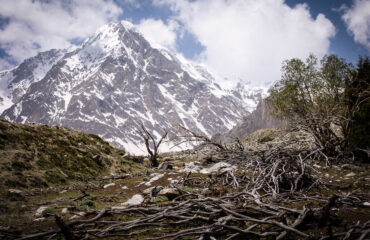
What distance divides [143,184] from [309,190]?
8.05 m

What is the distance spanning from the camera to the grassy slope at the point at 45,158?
1110cm

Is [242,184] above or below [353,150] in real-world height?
below

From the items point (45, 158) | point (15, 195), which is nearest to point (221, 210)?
point (15, 195)

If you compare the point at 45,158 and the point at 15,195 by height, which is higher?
the point at 45,158

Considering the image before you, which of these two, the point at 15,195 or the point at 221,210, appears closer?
the point at 221,210

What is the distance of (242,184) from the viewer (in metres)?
7.64

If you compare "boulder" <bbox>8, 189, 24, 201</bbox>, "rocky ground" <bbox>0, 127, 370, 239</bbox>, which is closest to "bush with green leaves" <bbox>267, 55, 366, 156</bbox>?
"rocky ground" <bbox>0, 127, 370, 239</bbox>

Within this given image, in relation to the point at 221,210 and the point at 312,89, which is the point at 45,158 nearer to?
the point at 221,210

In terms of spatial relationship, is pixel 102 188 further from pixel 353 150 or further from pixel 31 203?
pixel 353 150

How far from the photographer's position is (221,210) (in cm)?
383

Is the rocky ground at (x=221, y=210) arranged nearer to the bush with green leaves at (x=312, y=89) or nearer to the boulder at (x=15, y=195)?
the boulder at (x=15, y=195)

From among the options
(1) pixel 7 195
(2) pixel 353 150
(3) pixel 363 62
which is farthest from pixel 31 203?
(3) pixel 363 62

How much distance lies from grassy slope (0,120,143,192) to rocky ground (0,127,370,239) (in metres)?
1.56

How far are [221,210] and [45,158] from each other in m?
A: 13.6
